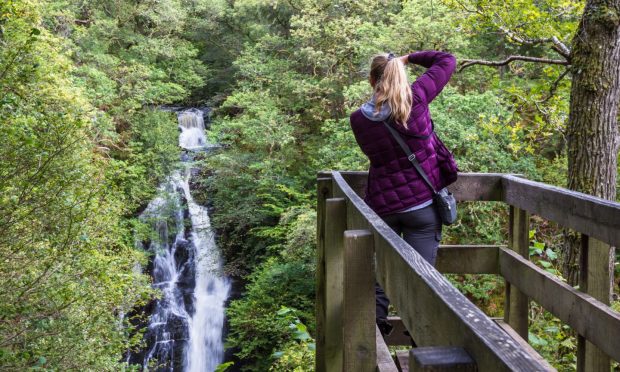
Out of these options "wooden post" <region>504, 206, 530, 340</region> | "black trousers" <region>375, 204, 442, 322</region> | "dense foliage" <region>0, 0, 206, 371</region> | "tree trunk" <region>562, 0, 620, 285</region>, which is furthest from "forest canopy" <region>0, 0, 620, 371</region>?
"tree trunk" <region>562, 0, 620, 285</region>

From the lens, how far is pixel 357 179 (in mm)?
3625

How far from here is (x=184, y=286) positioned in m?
17.0

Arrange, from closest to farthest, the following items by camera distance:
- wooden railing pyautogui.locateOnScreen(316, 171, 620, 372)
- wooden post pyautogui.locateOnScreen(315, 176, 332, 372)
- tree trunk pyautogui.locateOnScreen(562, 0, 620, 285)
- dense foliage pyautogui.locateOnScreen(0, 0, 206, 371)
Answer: wooden railing pyautogui.locateOnScreen(316, 171, 620, 372)
wooden post pyautogui.locateOnScreen(315, 176, 332, 372)
tree trunk pyautogui.locateOnScreen(562, 0, 620, 285)
dense foliage pyautogui.locateOnScreen(0, 0, 206, 371)

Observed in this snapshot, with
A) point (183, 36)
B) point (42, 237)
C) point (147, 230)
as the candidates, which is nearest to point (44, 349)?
point (42, 237)

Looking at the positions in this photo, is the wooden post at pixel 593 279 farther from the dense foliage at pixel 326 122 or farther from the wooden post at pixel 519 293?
the dense foliage at pixel 326 122

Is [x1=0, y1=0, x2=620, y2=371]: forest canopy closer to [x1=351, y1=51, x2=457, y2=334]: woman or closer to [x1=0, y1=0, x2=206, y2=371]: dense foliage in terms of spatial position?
[x1=0, y1=0, x2=206, y2=371]: dense foliage

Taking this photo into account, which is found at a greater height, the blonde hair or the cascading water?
the blonde hair

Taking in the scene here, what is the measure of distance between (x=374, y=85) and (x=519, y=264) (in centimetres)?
134

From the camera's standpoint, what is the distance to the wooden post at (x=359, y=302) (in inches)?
71.0

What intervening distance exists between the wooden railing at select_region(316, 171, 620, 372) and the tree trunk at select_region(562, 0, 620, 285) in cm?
171

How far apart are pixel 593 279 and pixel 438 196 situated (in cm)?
83

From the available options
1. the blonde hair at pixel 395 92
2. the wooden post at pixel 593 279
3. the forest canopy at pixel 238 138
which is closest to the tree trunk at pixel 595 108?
the forest canopy at pixel 238 138

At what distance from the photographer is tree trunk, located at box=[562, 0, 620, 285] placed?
4.53 metres

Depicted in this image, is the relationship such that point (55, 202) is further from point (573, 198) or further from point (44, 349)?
point (573, 198)
